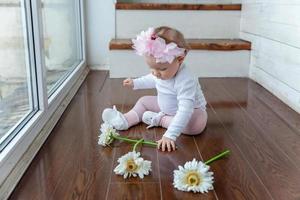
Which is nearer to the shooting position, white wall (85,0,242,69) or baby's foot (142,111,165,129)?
baby's foot (142,111,165,129)

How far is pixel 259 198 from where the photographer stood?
92 centimetres

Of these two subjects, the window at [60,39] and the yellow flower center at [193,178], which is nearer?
the yellow flower center at [193,178]

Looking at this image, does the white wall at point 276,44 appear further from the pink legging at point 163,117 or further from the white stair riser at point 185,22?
the pink legging at point 163,117

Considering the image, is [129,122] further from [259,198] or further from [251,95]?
[251,95]

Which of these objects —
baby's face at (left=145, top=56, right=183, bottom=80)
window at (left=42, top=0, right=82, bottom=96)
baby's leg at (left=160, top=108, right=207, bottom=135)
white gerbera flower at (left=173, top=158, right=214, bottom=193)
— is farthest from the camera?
window at (left=42, top=0, right=82, bottom=96)

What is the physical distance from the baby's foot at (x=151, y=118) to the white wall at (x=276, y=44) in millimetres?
648

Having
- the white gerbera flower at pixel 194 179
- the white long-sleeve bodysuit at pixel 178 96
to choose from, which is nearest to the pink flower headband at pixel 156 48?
the white long-sleeve bodysuit at pixel 178 96

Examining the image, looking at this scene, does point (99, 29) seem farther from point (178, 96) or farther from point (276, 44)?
point (178, 96)

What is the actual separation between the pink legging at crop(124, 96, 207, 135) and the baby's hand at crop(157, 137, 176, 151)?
139mm

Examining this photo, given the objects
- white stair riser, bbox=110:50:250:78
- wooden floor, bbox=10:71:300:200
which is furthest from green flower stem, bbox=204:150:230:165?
white stair riser, bbox=110:50:250:78

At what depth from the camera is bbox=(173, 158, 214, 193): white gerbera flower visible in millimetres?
944

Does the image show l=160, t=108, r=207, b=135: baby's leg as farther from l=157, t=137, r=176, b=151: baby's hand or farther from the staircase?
the staircase

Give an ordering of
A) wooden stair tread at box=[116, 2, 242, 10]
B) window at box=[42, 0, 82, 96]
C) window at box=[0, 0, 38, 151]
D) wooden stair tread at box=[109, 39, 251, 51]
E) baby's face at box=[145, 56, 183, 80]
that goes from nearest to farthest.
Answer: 1. window at box=[0, 0, 38, 151]
2. baby's face at box=[145, 56, 183, 80]
3. window at box=[42, 0, 82, 96]
4. wooden stair tread at box=[109, 39, 251, 51]
5. wooden stair tread at box=[116, 2, 242, 10]

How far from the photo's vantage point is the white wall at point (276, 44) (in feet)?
5.37
